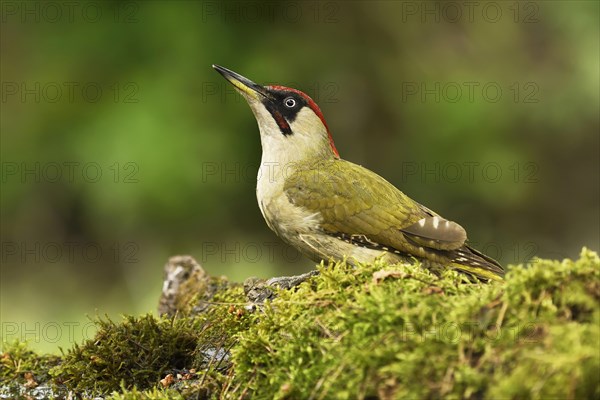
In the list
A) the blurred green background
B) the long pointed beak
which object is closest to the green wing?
the long pointed beak

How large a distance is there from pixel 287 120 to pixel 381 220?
1.09 meters

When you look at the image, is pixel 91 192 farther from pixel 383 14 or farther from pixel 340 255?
pixel 340 255

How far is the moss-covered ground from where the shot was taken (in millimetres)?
2248

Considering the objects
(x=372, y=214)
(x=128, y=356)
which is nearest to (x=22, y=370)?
(x=128, y=356)

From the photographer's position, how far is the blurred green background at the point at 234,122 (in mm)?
9328

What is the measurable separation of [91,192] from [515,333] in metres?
7.81

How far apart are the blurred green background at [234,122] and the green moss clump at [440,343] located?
6011 millimetres

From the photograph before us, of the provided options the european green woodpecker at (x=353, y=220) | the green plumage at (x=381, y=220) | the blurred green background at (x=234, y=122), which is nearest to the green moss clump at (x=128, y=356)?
the european green woodpecker at (x=353, y=220)

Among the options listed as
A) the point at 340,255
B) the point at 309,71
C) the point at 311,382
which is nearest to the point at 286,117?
the point at 340,255

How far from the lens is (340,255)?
4684mm

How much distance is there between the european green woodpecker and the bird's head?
0.11m

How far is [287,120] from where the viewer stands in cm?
534

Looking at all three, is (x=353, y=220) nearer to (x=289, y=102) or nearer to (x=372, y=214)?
(x=372, y=214)

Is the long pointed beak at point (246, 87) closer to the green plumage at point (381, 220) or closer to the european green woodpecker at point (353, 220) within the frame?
the european green woodpecker at point (353, 220)
